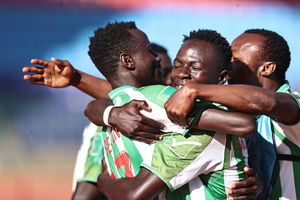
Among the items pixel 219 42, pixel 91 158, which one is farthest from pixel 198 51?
pixel 91 158

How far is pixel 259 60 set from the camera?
8.51 feet

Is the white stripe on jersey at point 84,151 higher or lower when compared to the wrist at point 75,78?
lower

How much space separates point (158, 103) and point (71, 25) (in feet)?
11.1

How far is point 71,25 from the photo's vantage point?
201 inches

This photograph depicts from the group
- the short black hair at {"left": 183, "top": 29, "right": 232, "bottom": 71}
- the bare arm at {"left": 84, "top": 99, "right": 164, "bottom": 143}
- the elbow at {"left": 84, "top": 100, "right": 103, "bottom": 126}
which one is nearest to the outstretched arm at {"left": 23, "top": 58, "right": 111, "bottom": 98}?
the elbow at {"left": 84, "top": 100, "right": 103, "bottom": 126}

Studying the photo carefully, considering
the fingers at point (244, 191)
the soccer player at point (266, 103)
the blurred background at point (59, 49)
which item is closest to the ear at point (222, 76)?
the soccer player at point (266, 103)

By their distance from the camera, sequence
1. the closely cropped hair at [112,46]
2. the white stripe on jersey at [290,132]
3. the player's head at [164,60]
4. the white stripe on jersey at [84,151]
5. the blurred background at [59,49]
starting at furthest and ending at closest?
the blurred background at [59,49]
the player's head at [164,60]
the white stripe on jersey at [84,151]
the closely cropped hair at [112,46]
the white stripe on jersey at [290,132]

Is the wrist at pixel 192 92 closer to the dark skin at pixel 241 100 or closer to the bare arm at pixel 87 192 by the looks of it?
the dark skin at pixel 241 100

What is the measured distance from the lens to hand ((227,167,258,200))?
202cm

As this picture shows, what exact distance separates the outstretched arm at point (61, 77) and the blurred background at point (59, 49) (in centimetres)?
188

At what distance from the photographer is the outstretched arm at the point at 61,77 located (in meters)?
2.88

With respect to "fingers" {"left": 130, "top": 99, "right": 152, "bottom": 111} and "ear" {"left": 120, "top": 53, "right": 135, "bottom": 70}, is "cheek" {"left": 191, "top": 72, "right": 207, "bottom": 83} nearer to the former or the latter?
"fingers" {"left": 130, "top": 99, "right": 152, "bottom": 111}

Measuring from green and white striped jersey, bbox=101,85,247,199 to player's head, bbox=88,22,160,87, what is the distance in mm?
268

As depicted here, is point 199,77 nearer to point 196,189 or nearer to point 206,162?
point 206,162
